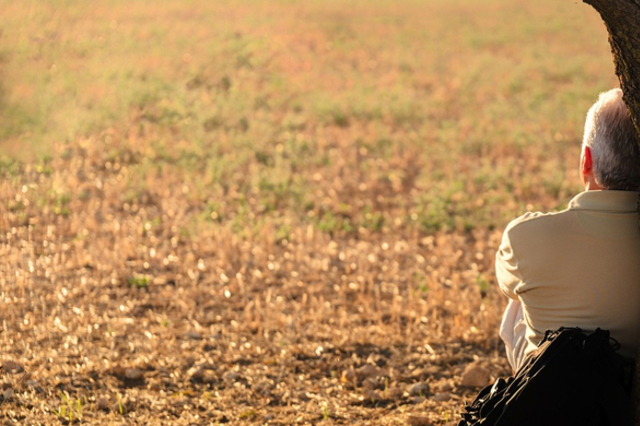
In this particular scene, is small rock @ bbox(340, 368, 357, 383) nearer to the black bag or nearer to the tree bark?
the black bag

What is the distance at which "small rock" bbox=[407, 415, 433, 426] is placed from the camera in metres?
4.46

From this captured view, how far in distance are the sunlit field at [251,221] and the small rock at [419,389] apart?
0.05 feet

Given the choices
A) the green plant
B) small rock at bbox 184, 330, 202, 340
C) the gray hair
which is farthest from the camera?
small rock at bbox 184, 330, 202, 340

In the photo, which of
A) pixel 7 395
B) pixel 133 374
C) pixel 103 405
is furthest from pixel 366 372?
pixel 7 395

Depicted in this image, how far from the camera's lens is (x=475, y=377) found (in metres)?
5.09

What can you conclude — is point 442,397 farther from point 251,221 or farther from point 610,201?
point 251,221

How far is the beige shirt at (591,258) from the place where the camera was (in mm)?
3092

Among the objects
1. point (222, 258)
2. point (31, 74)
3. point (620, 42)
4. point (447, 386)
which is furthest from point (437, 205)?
point (620, 42)

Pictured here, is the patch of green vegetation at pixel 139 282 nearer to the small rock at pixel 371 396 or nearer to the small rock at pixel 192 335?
the small rock at pixel 192 335

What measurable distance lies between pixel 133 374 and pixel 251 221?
11.1 feet

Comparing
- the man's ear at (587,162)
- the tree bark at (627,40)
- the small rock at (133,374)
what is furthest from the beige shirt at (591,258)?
the small rock at (133,374)

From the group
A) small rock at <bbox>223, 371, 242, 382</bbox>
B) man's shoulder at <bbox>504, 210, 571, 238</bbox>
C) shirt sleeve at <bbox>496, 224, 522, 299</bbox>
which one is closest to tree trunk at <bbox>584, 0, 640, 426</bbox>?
man's shoulder at <bbox>504, 210, 571, 238</bbox>

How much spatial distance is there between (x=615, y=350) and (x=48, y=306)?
13.5ft

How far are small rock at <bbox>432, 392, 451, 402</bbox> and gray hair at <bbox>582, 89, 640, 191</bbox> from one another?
2081 millimetres
